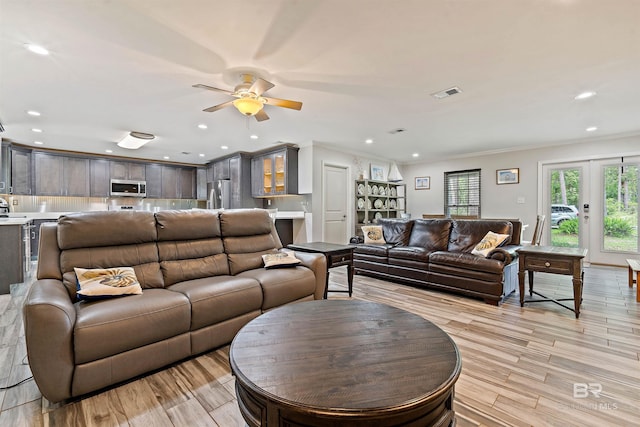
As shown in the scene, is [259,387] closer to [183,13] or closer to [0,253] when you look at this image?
[183,13]

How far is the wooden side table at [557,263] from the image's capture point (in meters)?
2.78

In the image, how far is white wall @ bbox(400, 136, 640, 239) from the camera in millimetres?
5242

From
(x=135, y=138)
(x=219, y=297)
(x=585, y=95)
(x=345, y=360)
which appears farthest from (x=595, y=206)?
(x=135, y=138)

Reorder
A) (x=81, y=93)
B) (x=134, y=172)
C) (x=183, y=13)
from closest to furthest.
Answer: (x=183, y=13) < (x=81, y=93) < (x=134, y=172)

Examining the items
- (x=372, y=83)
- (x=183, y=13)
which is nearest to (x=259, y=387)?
(x=183, y=13)

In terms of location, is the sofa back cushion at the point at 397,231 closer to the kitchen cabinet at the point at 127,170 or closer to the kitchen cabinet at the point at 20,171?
the kitchen cabinet at the point at 127,170

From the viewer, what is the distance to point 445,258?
3.63 meters

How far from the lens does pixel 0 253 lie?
3.64 meters

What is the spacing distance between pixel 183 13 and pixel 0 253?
4.04 metres

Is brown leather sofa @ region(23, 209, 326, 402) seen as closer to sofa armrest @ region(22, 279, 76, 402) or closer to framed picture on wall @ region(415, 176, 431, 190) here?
sofa armrest @ region(22, 279, 76, 402)

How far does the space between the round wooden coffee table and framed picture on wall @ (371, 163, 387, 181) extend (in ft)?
19.2

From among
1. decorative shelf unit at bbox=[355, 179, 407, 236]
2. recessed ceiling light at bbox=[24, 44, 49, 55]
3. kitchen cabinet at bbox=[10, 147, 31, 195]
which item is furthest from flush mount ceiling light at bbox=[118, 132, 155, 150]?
decorative shelf unit at bbox=[355, 179, 407, 236]

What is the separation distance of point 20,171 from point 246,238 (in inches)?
242

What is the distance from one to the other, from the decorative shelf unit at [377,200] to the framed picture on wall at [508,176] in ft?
7.55
